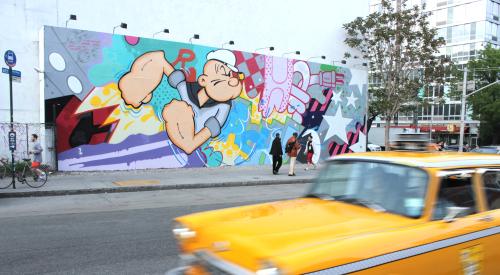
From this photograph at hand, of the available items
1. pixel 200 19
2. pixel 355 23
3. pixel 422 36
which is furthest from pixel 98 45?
pixel 422 36

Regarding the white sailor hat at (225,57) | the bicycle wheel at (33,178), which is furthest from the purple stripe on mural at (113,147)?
the white sailor hat at (225,57)

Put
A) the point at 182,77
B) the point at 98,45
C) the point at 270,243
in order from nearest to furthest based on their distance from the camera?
the point at 270,243
the point at 98,45
the point at 182,77

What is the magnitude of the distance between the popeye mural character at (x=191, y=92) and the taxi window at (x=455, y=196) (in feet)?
53.3

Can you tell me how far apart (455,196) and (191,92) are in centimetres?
1716

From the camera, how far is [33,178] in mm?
13422

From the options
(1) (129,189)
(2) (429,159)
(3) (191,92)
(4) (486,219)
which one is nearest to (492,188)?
(4) (486,219)

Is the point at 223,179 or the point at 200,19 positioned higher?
the point at 200,19

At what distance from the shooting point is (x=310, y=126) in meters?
24.2

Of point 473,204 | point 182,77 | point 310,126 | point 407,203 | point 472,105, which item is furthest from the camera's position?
point 472,105

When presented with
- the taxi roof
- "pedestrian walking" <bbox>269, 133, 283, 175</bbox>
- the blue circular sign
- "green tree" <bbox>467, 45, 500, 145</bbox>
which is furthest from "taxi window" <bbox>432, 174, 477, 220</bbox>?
"green tree" <bbox>467, 45, 500, 145</bbox>

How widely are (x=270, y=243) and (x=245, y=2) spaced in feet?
72.0

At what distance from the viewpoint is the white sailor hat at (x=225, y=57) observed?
68.1ft

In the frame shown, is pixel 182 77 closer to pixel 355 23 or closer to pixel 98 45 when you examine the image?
pixel 98 45

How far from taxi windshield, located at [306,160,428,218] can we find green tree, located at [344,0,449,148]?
950 inches
